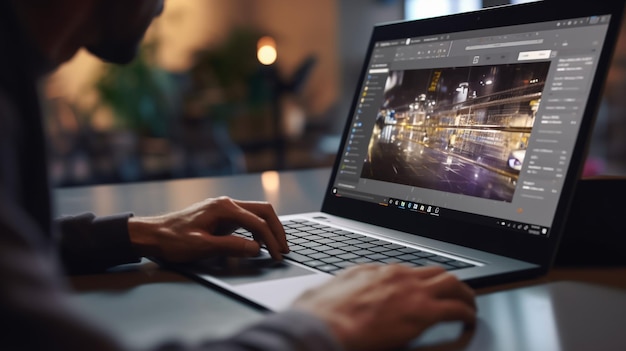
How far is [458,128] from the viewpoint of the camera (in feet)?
3.34

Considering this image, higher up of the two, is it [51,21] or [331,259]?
[51,21]

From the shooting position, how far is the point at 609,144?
500 cm

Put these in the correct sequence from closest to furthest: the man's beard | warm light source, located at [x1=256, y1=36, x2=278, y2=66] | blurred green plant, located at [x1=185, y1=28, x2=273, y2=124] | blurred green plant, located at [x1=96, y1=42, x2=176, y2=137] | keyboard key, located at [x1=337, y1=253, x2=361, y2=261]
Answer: the man's beard → keyboard key, located at [x1=337, y1=253, x2=361, y2=261] → warm light source, located at [x1=256, y1=36, x2=278, y2=66] → blurred green plant, located at [x1=96, y1=42, x2=176, y2=137] → blurred green plant, located at [x1=185, y1=28, x2=273, y2=124]

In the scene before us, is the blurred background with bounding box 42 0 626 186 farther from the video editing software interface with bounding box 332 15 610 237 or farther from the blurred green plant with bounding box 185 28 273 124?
the video editing software interface with bounding box 332 15 610 237

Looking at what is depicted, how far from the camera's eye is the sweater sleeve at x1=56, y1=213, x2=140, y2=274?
36.7 inches

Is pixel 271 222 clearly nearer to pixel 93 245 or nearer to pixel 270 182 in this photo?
pixel 93 245

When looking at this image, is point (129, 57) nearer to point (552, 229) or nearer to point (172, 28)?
point (552, 229)

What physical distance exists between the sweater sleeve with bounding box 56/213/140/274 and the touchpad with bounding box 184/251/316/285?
10cm

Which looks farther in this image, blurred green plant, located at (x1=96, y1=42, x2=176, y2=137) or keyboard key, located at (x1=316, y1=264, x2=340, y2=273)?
blurred green plant, located at (x1=96, y1=42, x2=176, y2=137)

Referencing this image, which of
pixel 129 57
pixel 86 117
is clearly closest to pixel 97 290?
pixel 129 57

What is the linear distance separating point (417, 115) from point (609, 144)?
14.2ft

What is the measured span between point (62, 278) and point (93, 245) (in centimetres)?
45

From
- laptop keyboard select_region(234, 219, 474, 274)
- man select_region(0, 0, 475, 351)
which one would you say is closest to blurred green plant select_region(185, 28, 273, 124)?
laptop keyboard select_region(234, 219, 474, 274)

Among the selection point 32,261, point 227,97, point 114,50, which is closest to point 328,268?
point 114,50
